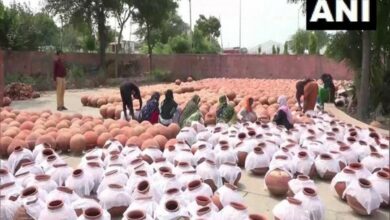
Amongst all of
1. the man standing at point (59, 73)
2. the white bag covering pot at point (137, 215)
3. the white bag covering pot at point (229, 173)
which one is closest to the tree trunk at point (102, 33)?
the man standing at point (59, 73)

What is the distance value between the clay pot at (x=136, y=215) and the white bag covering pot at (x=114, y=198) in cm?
81

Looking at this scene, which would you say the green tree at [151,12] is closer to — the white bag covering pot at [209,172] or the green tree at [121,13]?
the green tree at [121,13]

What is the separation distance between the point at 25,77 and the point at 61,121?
11.9 m

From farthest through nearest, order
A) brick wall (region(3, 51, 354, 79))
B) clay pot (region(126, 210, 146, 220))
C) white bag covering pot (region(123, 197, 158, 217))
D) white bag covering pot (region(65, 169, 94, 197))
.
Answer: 1. brick wall (region(3, 51, 354, 79))
2. white bag covering pot (region(65, 169, 94, 197))
3. white bag covering pot (region(123, 197, 158, 217))
4. clay pot (region(126, 210, 146, 220))

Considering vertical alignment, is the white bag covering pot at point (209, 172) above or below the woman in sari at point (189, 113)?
below

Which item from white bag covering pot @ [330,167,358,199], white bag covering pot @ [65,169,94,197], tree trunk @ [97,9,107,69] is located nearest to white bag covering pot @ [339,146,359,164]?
white bag covering pot @ [330,167,358,199]

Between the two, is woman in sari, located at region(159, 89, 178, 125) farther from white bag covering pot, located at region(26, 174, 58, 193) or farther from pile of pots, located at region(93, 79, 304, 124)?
white bag covering pot, located at region(26, 174, 58, 193)

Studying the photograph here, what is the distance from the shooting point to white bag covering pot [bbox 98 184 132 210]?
161 inches

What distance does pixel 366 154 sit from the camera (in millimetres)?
5543

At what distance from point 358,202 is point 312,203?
71 cm

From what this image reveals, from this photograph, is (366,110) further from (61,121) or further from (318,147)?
(61,121)

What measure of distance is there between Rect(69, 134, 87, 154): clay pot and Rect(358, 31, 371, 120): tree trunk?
6.90m

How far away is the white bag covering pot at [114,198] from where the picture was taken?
4.08m

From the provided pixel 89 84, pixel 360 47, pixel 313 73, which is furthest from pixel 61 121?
pixel 313 73
